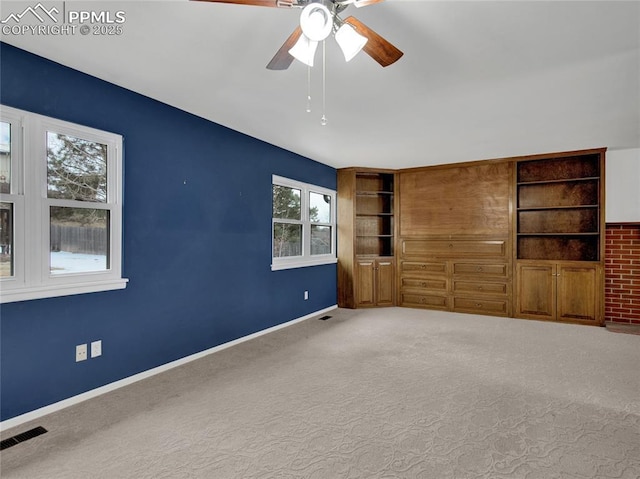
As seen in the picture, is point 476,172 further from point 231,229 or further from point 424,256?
point 231,229

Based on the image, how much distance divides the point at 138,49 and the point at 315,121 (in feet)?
5.74

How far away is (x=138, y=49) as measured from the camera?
2.28 m

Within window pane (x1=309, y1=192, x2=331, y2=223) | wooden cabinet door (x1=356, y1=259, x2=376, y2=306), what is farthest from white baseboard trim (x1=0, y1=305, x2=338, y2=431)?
wooden cabinet door (x1=356, y1=259, x2=376, y2=306)

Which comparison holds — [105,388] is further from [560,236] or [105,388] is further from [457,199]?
[560,236]

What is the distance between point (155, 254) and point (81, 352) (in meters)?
0.92

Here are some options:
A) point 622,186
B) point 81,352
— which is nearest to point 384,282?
point 622,186

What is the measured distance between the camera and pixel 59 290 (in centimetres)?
244

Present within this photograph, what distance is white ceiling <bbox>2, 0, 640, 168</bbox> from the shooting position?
192 cm

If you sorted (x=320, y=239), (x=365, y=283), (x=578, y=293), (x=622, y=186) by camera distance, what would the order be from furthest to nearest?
(x=365, y=283) < (x=320, y=239) < (x=578, y=293) < (x=622, y=186)

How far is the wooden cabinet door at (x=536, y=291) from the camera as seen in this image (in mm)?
4992

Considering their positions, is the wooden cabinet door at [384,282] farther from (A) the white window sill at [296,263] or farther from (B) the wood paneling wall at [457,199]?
(A) the white window sill at [296,263]

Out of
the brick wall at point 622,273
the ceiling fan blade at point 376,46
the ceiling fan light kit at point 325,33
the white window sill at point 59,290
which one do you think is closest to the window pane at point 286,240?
the white window sill at point 59,290

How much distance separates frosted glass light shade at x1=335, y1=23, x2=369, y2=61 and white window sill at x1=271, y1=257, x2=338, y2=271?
10.2ft

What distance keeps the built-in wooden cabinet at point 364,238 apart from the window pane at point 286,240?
1079mm
